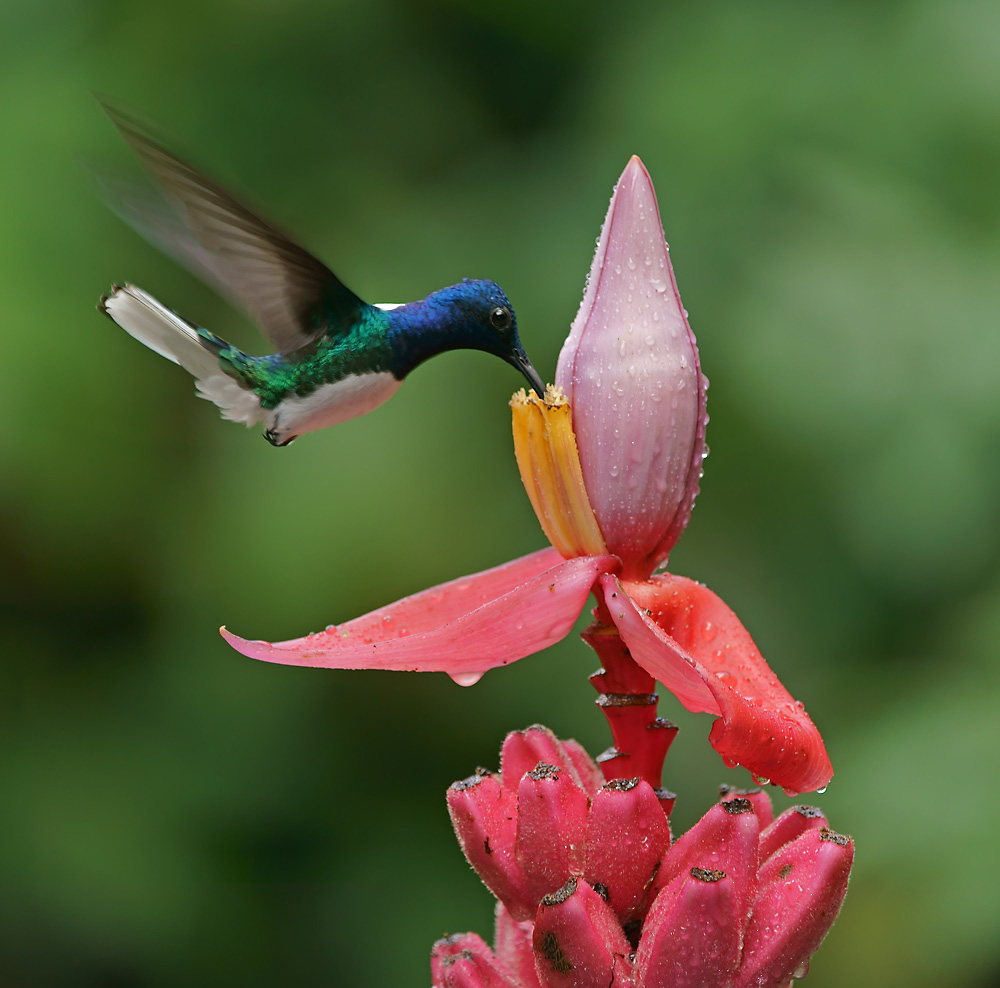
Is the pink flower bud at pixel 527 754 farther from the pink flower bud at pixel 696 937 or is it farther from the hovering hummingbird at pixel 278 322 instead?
the hovering hummingbird at pixel 278 322

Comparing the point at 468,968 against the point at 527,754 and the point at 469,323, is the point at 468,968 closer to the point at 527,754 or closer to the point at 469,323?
the point at 527,754

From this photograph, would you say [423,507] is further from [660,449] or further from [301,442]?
[660,449]

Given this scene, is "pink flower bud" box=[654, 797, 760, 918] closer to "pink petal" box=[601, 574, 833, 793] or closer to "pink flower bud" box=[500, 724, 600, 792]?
"pink petal" box=[601, 574, 833, 793]

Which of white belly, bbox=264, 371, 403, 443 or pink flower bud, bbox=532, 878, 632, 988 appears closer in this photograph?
pink flower bud, bbox=532, 878, 632, 988

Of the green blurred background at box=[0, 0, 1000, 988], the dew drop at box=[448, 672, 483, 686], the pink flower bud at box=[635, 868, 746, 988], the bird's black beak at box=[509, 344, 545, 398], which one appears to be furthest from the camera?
the green blurred background at box=[0, 0, 1000, 988]

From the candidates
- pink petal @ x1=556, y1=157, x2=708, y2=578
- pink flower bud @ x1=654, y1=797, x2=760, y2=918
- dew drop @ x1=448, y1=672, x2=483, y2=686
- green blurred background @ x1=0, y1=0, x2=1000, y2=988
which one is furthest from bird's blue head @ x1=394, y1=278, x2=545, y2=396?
green blurred background @ x1=0, y1=0, x2=1000, y2=988

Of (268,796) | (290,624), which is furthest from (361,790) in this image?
(290,624)
